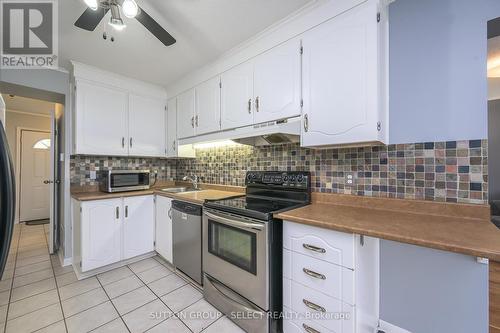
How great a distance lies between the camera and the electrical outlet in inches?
64.3

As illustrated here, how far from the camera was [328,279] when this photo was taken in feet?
3.93

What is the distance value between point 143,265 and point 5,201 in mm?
2403

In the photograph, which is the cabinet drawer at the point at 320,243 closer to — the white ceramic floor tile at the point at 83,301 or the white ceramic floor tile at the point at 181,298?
the white ceramic floor tile at the point at 181,298

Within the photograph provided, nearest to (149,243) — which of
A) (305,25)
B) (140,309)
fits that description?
(140,309)

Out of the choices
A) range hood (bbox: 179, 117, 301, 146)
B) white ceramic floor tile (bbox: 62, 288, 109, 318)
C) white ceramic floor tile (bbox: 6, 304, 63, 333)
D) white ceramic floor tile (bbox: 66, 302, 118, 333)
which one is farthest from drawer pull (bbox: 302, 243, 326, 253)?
white ceramic floor tile (bbox: 6, 304, 63, 333)

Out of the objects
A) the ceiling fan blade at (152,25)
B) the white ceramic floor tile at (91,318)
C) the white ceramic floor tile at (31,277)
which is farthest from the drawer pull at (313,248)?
the white ceramic floor tile at (31,277)

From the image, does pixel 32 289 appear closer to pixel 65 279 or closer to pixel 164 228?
pixel 65 279

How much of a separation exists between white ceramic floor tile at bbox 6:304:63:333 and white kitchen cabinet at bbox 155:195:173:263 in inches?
38.0

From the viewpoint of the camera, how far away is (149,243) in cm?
268

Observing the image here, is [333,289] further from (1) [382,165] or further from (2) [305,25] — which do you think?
(2) [305,25]

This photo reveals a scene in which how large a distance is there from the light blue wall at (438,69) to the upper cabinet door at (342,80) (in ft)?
0.84

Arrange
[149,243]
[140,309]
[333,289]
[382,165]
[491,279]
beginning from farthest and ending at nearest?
[149,243], [140,309], [382,165], [333,289], [491,279]

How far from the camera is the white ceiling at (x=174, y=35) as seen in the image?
157 cm

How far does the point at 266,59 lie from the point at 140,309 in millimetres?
2387
